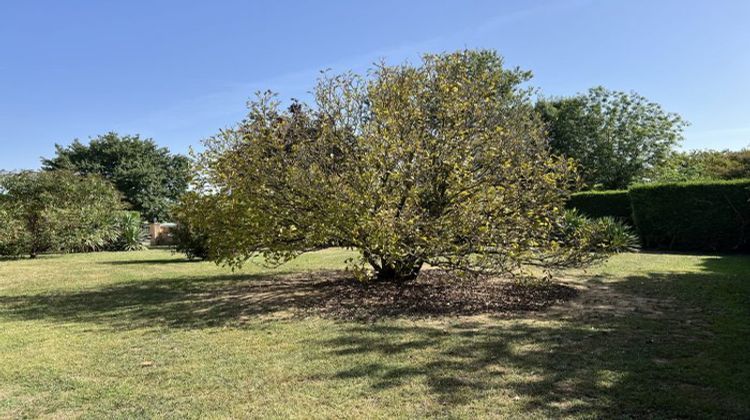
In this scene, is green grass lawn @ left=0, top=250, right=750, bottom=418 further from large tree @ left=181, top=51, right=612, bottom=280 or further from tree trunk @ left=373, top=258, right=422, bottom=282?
tree trunk @ left=373, top=258, right=422, bottom=282

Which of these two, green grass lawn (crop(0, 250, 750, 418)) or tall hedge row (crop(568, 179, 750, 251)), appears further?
tall hedge row (crop(568, 179, 750, 251))

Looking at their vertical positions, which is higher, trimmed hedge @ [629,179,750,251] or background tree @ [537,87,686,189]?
background tree @ [537,87,686,189]

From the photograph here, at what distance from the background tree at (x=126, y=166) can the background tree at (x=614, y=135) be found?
29632mm

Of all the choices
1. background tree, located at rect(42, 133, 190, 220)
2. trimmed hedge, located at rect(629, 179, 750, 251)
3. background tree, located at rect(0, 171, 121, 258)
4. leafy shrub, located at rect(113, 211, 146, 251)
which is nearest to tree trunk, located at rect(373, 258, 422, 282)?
trimmed hedge, located at rect(629, 179, 750, 251)

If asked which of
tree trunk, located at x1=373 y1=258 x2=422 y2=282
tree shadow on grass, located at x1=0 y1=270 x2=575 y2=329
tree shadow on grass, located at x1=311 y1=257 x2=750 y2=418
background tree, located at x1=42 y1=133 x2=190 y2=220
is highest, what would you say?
background tree, located at x1=42 y1=133 x2=190 y2=220

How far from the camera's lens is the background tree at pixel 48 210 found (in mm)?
18062

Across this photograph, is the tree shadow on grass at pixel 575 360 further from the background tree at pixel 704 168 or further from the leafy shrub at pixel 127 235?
the background tree at pixel 704 168

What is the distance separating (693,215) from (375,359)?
1538 cm

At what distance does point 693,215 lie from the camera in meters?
15.9

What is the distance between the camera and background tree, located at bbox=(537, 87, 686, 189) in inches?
1172

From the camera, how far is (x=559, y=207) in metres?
8.00

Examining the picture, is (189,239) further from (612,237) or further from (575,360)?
(575,360)

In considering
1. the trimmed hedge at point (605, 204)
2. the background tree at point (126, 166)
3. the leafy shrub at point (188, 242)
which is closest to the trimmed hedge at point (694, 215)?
the trimmed hedge at point (605, 204)

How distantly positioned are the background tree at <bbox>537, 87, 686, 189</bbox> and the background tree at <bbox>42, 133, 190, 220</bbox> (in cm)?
2963
